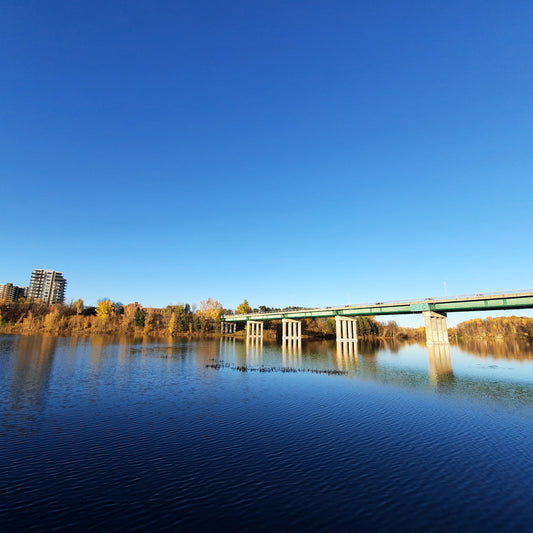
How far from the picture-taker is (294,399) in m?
31.8

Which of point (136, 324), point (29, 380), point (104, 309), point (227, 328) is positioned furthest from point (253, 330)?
point (29, 380)

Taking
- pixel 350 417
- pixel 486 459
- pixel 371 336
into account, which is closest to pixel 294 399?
pixel 350 417

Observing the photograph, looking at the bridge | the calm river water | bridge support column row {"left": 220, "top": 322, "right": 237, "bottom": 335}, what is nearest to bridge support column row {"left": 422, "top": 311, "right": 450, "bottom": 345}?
the bridge

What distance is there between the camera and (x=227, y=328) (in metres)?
180

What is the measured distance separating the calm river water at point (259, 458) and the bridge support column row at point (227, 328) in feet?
471

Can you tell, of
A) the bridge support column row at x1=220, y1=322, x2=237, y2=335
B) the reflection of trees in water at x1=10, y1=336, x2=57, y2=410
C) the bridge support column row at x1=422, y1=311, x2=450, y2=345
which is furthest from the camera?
the bridge support column row at x1=220, y1=322, x2=237, y2=335

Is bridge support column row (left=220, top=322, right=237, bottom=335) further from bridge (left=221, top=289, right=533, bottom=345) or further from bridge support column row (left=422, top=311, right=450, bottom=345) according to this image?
bridge support column row (left=422, top=311, right=450, bottom=345)

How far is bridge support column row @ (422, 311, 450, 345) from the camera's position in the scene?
306 ft

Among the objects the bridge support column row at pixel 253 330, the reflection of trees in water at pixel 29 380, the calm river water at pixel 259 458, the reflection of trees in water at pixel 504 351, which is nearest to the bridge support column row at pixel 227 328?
the bridge support column row at pixel 253 330

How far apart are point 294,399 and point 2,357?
54.8m

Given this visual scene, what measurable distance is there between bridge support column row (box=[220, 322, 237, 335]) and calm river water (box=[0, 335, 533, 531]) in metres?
144

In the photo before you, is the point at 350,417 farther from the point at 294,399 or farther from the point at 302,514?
the point at 302,514

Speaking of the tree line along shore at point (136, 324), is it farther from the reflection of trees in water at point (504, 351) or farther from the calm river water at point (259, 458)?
the calm river water at point (259, 458)

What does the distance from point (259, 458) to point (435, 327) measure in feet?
313
